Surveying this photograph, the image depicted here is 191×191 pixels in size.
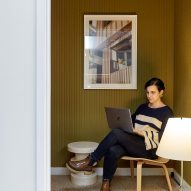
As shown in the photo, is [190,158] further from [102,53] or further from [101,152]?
[102,53]

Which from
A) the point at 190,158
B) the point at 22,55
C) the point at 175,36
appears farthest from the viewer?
the point at 175,36

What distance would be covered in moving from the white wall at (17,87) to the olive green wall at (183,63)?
8.74 ft

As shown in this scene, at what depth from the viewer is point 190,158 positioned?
2.04 meters

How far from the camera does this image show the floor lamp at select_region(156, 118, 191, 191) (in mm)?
2043

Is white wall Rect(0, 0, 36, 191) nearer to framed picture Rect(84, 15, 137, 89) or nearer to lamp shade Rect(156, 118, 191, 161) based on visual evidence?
lamp shade Rect(156, 118, 191, 161)

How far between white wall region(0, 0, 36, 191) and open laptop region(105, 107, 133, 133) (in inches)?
90.2

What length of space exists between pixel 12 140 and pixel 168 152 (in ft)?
3.57

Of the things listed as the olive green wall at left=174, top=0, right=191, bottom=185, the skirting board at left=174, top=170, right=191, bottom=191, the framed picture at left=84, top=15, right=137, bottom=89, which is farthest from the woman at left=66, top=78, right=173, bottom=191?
the framed picture at left=84, top=15, right=137, bottom=89

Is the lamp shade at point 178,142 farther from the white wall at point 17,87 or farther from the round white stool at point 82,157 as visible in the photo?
the round white stool at point 82,157

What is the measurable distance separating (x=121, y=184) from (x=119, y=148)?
0.58 m

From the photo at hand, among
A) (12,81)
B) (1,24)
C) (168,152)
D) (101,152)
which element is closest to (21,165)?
(12,81)

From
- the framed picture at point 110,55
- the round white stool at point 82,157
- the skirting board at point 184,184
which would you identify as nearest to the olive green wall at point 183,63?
the skirting board at point 184,184

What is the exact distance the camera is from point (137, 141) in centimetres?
368

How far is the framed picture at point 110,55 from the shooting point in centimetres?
433
